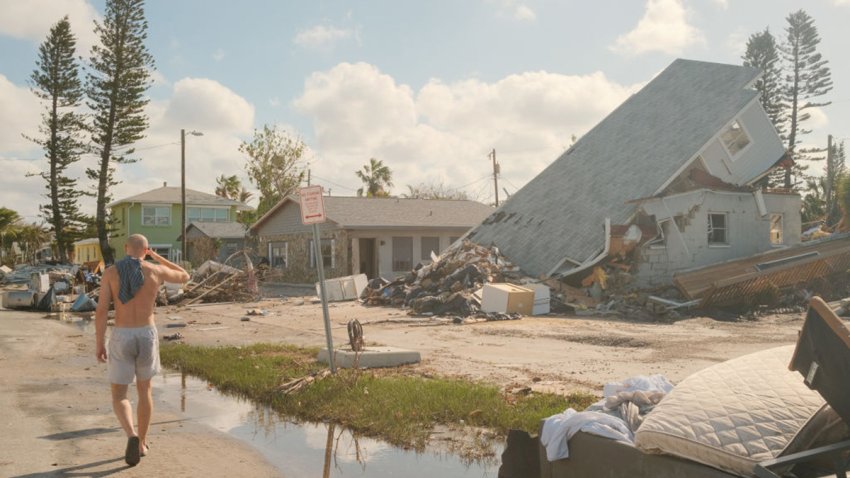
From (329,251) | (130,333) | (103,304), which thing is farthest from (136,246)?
(329,251)

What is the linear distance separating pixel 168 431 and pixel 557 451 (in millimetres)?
4589

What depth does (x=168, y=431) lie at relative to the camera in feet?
24.0

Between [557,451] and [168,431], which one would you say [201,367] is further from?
[557,451]

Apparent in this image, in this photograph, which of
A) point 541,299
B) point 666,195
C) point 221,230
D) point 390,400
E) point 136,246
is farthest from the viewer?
point 221,230

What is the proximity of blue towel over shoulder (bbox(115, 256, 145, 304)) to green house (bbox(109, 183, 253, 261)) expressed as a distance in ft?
164

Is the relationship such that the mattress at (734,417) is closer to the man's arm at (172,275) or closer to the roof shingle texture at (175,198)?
the man's arm at (172,275)

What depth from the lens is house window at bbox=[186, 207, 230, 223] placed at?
57656 mm

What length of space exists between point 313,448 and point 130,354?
1.86 meters

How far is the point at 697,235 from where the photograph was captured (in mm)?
23078

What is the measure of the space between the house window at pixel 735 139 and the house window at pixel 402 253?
52.5 ft

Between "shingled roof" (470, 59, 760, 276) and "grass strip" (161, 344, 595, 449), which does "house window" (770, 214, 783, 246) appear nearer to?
"shingled roof" (470, 59, 760, 276)

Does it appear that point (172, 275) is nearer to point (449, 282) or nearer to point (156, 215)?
point (449, 282)

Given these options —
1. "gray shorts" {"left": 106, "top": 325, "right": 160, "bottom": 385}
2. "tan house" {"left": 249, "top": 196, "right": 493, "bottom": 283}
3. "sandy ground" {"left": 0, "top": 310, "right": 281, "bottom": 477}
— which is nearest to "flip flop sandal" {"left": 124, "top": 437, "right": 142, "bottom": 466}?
"sandy ground" {"left": 0, "top": 310, "right": 281, "bottom": 477}

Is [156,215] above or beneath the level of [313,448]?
above
